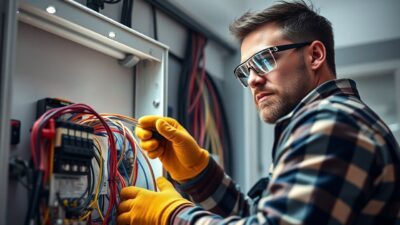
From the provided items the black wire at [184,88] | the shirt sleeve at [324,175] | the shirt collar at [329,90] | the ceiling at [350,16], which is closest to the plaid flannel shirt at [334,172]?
the shirt sleeve at [324,175]

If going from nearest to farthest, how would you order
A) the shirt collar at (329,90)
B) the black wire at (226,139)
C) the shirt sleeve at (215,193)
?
the shirt collar at (329,90) < the shirt sleeve at (215,193) < the black wire at (226,139)

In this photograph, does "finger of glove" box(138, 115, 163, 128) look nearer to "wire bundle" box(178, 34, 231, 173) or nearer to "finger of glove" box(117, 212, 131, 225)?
"finger of glove" box(117, 212, 131, 225)

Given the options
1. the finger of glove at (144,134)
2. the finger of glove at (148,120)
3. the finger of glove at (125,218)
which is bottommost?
the finger of glove at (125,218)

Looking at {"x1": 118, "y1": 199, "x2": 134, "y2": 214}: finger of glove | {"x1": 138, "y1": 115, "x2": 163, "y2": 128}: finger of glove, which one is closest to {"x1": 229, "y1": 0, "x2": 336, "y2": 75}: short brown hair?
{"x1": 138, "y1": 115, "x2": 163, "y2": 128}: finger of glove

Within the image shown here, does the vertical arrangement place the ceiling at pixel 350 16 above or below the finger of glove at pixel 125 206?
above

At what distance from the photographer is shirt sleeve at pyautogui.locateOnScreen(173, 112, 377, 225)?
2.52ft

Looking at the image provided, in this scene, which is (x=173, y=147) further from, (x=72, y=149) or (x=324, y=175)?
(x=324, y=175)

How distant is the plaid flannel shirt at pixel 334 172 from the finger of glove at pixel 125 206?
24cm

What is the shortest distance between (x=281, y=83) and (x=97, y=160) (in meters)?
0.57

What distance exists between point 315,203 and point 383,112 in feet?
5.89

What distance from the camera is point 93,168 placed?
105 centimetres

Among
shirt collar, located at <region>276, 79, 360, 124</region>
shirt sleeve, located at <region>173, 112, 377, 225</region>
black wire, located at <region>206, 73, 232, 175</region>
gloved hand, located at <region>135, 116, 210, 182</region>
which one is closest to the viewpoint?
shirt sleeve, located at <region>173, 112, 377, 225</region>

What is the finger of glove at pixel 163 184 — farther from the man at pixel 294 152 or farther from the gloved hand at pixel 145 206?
the gloved hand at pixel 145 206

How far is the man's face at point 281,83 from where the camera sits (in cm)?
117
